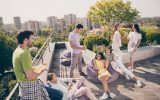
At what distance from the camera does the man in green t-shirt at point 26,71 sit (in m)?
4.20

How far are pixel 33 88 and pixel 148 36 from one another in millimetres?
13812

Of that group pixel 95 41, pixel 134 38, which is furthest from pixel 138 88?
pixel 95 41

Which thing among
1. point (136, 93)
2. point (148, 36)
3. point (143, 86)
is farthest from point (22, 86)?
point (148, 36)

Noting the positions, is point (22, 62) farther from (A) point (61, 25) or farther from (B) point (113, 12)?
(A) point (61, 25)

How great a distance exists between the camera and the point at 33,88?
456cm

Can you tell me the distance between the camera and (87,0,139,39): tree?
77.7 feet

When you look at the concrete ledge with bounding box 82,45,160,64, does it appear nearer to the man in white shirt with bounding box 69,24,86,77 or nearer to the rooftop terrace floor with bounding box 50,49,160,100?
the rooftop terrace floor with bounding box 50,49,160,100

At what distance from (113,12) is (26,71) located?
20.3 meters

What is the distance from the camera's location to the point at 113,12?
23641 millimetres

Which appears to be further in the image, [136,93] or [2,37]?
[2,37]

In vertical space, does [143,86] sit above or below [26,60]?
below

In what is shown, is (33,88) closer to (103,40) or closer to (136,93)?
(136,93)

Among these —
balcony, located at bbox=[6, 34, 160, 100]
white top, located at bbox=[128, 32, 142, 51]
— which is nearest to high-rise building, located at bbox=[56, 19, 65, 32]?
balcony, located at bbox=[6, 34, 160, 100]

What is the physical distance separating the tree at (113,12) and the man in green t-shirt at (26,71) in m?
19.5
